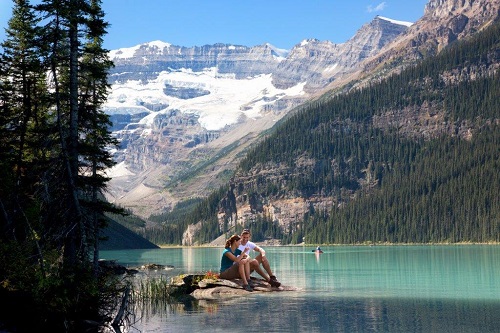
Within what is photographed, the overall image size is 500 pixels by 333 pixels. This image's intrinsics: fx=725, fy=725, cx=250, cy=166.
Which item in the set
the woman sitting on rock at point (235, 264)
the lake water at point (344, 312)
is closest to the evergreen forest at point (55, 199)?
the lake water at point (344, 312)

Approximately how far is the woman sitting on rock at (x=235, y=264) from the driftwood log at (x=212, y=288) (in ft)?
1.43

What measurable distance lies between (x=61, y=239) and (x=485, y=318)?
22.7 m

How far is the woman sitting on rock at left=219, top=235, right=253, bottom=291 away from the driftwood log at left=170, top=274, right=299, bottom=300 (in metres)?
0.44

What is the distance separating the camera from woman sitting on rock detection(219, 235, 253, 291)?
4972cm

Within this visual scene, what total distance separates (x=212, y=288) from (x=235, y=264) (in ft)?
8.23

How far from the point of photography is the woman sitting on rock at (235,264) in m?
49.7

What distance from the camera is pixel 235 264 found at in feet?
168

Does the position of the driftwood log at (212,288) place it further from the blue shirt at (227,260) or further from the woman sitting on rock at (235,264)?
the blue shirt at (227,260)

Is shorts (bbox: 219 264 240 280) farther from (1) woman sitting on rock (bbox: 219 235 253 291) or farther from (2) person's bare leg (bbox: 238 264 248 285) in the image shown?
(2) person's bare leg (bbox: 238 264 248 285)

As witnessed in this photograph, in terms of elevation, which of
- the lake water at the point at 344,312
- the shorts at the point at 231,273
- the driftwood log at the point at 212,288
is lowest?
the lake water at the point at 344,312

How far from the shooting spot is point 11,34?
5941 centimetres

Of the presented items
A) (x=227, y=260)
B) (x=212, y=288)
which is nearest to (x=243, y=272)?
(x=227, y=260)

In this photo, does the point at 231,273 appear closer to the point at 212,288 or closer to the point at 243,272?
the point at 212,288

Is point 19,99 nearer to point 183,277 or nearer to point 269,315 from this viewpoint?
point 183,277
